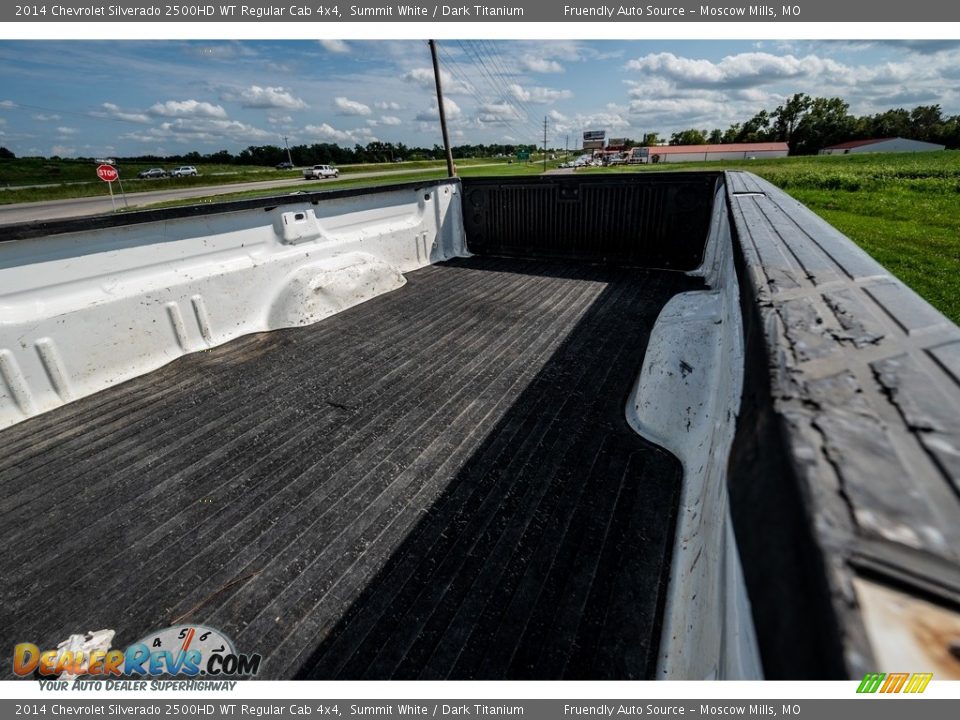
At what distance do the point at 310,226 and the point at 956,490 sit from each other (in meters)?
4.76

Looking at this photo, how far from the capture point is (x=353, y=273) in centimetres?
471

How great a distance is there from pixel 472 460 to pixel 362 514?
59 cm

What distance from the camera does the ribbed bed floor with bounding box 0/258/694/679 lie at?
4.81 ft

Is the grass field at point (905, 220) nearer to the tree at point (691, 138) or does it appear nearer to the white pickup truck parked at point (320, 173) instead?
the white pickup truck parked at point (320, 173)

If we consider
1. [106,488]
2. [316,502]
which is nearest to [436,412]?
[316,502]

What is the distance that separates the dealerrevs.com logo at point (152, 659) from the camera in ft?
4.58

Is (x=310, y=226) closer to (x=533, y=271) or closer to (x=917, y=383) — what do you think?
(x=533, y=271)

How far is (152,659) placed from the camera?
56.4 inches

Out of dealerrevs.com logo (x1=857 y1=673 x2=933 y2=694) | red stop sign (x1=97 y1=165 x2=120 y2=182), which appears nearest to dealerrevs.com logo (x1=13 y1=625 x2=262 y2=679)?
dealerrevs.com logo (x1=857 y1=673 x2=933 y2=694)

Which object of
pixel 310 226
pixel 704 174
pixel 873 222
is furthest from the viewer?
pixel 873 222

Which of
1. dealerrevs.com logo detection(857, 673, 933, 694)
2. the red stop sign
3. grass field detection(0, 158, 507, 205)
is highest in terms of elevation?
grass field detection(0, 158, 507, 205)

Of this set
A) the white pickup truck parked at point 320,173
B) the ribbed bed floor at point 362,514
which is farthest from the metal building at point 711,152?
the ribbed bed floor at point 362,514

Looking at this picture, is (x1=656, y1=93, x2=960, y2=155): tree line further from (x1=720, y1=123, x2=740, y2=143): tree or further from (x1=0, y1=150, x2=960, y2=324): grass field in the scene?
(x1=0, y1=150, x2=960, y2=324): grass field

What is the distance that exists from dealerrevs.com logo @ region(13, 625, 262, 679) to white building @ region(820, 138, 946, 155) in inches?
3911
